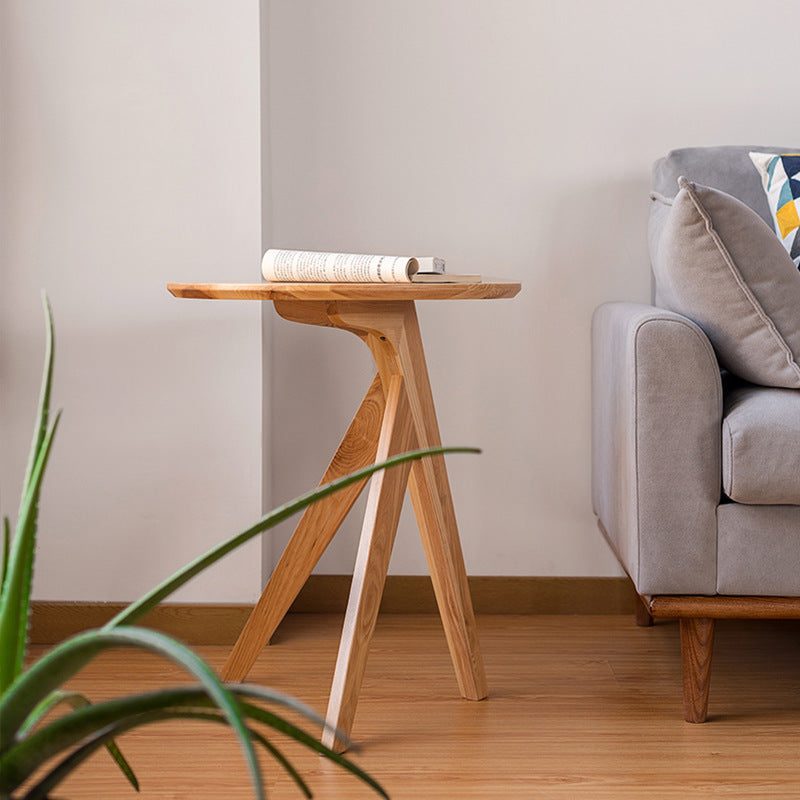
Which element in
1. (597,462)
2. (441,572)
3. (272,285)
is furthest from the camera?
(597,462)

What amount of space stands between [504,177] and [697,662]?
1059mm

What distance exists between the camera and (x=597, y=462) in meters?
1.87

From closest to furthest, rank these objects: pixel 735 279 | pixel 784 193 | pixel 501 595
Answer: pixel 735 279 → pixel 784 193 → pixel 501 595

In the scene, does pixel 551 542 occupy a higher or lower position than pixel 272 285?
lower

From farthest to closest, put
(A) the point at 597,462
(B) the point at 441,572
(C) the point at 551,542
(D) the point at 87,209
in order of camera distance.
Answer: (C) the point at 551,542 → (A) the point at 597,462 → (D) the point at 87,209 → (B) the point at 441,572

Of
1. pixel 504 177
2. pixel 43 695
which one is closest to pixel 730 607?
pixel 504 177

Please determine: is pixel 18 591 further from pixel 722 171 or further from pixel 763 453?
pixel 722 171

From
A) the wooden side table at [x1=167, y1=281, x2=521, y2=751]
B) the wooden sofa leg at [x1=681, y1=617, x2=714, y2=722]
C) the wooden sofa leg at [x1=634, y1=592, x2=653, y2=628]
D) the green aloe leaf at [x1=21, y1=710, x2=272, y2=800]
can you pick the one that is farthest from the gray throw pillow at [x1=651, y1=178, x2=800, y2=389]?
the green aloe leaf at [x1=21, y1=710, x2=272, y2=800]

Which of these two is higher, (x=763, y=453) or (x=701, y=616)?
(x=763, y=453)

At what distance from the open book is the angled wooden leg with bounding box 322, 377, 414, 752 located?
0.18 metres

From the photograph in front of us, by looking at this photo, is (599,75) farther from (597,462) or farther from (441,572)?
(441,572)

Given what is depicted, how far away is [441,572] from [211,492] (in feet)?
1.73

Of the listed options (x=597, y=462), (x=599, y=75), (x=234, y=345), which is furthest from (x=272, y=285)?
(x=599, y=75)

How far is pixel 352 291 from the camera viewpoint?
125cm
